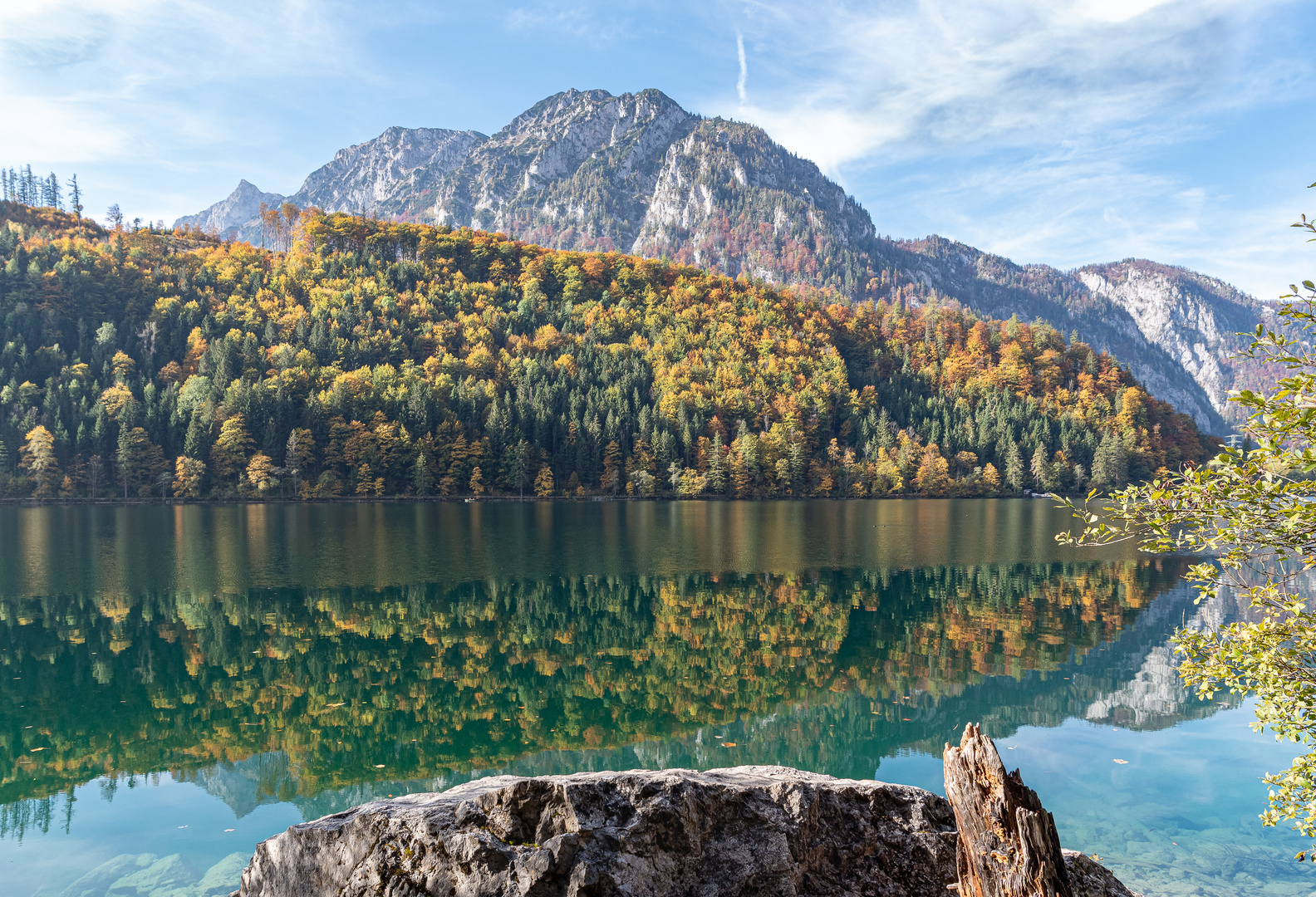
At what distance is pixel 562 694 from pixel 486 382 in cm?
10618

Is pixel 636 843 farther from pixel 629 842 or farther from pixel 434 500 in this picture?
pixel 434 500

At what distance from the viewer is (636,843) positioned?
420 cm

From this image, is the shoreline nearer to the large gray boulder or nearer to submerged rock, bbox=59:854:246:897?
submerged rock, bbox=59:854:246:897

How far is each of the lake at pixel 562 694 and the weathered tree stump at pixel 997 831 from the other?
9459mm

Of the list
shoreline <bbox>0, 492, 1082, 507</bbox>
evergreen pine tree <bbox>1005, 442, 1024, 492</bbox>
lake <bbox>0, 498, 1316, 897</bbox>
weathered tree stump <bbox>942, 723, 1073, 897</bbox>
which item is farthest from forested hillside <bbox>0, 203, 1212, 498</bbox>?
weathered tree stump <bbox>942, 723, 1073, 897</bbox>

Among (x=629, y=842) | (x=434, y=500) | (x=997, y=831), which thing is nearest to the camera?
(x=997, y=831)

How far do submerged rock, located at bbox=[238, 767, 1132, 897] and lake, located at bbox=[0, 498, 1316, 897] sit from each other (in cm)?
817

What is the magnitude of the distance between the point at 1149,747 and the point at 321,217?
17379 cm

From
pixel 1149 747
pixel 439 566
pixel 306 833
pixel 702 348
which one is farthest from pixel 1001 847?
pixel 702 348

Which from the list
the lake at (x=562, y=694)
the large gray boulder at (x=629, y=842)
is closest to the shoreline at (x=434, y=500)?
the lake at (x=562, y=694)

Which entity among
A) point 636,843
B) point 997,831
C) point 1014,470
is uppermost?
point 997,831

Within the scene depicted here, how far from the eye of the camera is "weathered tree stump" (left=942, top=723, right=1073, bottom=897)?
348 centimetres

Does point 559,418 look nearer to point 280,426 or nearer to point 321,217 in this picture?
point 280,426

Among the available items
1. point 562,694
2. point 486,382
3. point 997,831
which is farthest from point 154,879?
A: point 486,382
